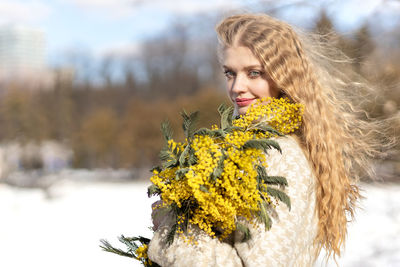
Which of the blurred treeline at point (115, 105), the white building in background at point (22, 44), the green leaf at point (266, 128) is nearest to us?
the green leaf at point (266, 128)

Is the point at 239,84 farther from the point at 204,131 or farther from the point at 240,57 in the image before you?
the point at 204,131

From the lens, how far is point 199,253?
1.58 metres

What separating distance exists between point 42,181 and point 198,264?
2226 centimetres

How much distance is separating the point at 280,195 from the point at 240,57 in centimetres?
67

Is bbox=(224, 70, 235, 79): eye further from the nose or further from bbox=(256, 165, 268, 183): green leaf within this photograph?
bbox=(256, 165, 268, 183): green leaf

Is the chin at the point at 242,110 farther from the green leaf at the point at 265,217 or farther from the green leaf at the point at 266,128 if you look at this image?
the green leaf at the point at 265,217

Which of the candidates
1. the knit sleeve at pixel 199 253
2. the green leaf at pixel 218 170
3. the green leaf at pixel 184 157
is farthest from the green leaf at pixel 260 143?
the knit sleeve at pixel 199 253

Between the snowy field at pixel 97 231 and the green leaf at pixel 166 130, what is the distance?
2953mm

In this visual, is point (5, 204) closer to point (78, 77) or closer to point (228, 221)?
point (228, 221)

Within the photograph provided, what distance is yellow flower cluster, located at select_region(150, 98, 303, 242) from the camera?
4.96 ft

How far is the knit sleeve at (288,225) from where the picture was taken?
5.19 ft

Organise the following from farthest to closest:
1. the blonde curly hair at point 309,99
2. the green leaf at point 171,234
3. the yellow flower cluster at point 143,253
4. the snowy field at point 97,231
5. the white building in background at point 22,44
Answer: the white building in background at point 22,44, the snowy field at point 97,231, the blonde curly hair at point 309,99, the yellow flower cluster at point 143,253, the green leaf at point 171,234

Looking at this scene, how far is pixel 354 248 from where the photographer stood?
7.34 m

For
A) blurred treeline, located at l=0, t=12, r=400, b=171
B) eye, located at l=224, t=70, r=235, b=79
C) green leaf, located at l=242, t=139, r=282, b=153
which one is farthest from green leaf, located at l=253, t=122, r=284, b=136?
blurred treeline, located at l=0, t=12, r=400, b=171
